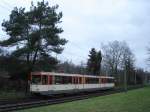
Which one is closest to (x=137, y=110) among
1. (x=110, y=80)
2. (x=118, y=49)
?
(x=110, y=80)

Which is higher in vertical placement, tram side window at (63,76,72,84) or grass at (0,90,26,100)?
tram side window at (63,76,72,84)

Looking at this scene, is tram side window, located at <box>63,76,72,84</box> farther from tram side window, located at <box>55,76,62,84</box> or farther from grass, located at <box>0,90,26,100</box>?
grass, located at <box>0,90,26,100</box>

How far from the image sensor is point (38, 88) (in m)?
37.7

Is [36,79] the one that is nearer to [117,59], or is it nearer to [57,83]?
[57,83]

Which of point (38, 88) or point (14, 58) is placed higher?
point (14, 58)

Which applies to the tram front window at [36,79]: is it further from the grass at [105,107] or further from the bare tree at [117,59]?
the bare tree at [117,59]

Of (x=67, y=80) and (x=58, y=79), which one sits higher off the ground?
(x=58, y=79)

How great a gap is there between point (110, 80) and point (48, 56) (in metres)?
24.3

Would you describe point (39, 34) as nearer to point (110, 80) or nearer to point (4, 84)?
point (4, 84)

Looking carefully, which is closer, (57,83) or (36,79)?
(36,79)

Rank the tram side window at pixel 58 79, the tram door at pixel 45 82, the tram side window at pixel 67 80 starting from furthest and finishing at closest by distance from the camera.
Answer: the tram side window at pixel 67 80
the tram side window at pixel 58 79
the tram door at pixel 45 82

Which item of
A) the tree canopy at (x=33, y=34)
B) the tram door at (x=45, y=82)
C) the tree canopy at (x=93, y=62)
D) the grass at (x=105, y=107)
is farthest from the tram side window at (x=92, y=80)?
the tree canopy at (x=93, y=62)

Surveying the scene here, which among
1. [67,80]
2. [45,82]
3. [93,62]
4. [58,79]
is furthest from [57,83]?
[93,62]

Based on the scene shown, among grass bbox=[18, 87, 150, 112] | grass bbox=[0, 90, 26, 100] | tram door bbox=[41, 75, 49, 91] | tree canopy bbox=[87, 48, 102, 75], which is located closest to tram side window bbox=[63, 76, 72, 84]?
tram door bbox=[41, 75, 49, 91]
